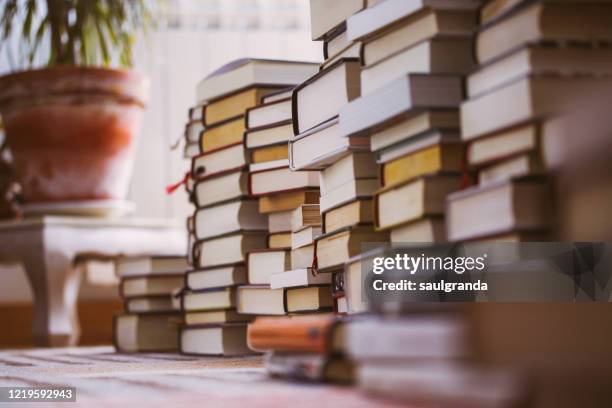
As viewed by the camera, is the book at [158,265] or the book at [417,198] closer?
the book at [417,198]

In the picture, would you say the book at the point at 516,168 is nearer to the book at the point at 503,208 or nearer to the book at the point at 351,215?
the book at the point at 503,208

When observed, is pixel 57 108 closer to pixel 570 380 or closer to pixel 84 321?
pixel 84 321

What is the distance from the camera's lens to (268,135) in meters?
1.76

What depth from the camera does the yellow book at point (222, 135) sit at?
1.88 m

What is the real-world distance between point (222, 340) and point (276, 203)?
0.27 metres

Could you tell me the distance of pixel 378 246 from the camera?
1133mm

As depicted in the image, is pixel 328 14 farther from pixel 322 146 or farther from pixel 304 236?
pixel 304 236

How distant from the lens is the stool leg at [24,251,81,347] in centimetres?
268

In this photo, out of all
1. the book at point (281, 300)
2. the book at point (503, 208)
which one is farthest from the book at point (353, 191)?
the book at point (503, 208)

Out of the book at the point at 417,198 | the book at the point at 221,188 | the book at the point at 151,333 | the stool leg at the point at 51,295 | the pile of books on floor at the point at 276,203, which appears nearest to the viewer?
the book at the point at 417,198

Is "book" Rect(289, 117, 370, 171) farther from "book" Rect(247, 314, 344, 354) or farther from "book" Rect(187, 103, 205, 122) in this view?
"book" Rect(187, 103, 205, 122)

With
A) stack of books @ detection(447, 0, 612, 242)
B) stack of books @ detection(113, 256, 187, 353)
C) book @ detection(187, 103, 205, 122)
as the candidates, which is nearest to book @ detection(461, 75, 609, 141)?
stack of books @ detection(447, 0, 612, 242)

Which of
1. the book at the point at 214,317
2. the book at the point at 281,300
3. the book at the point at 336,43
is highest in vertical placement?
the book at the point at 336,43

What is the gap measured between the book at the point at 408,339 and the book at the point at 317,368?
73 mm
